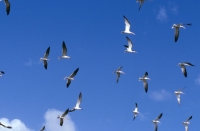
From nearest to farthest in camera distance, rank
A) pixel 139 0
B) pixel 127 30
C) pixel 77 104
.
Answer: pixel 139 0
pixel 127 30
pixel 77 104

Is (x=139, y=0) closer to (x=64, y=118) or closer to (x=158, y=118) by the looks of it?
(x=64, y=118)

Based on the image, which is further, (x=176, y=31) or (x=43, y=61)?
(x=43, y=61)

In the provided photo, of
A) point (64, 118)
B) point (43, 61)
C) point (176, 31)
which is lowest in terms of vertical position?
point (64, 118)

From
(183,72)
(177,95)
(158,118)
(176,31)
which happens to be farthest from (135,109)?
(176,31)

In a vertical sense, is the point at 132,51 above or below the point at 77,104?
above

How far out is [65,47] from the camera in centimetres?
3469

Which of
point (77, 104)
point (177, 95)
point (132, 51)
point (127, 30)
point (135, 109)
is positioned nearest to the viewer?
point (127, 30)

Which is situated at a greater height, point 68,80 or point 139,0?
point 139,0

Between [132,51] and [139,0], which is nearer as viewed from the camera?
[139,0]

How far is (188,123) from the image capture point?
Result: 45.7 metres

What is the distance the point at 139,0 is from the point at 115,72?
10.7 meters

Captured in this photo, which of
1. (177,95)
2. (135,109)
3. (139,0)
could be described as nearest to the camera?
(139,0)

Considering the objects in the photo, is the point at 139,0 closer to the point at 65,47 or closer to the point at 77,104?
the point at 65,47

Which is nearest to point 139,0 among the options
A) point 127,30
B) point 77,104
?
point 127,30
